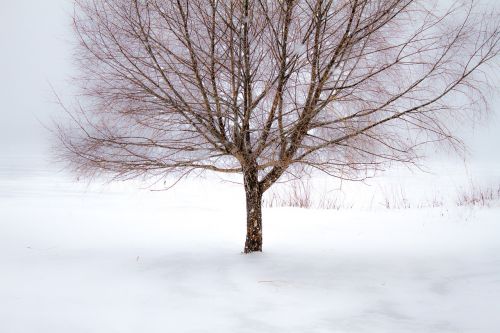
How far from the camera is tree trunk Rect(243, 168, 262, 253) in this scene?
5.09 meters

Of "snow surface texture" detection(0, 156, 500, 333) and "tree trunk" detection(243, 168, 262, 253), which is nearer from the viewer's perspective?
"snow surface texture" detection(0, 156, 500, 333)

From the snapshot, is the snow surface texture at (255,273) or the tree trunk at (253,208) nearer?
the snow surface texture at (255,273)

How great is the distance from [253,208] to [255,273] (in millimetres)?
973

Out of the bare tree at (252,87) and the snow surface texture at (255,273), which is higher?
the bare tree at (252,87)

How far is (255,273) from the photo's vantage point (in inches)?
174

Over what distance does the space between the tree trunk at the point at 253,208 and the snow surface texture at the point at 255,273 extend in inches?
8.4

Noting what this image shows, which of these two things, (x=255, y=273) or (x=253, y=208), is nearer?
(x=255, y=273)

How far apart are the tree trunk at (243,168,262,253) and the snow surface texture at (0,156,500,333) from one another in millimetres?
214

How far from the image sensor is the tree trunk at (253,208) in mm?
5094

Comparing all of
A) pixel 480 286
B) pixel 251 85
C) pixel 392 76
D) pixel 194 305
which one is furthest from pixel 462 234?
pixel 194 305

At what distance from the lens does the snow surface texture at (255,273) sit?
328 cm

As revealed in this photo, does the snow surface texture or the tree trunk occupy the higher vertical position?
the tree trunk

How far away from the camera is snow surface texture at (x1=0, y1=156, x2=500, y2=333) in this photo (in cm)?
328

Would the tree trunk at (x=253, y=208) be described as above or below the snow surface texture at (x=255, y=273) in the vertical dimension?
above
